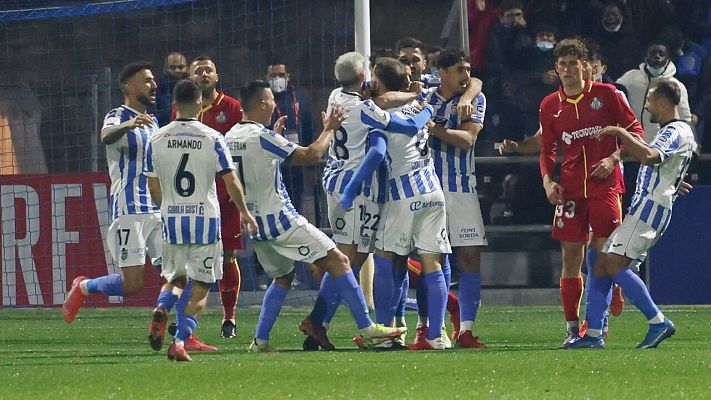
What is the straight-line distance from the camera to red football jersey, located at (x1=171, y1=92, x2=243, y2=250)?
1134 centimetres

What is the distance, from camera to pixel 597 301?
381 inches

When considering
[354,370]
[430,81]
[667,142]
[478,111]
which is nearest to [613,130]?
[667,142]

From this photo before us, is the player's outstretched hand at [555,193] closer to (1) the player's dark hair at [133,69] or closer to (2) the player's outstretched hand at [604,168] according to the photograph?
(2) the player's outstretched hand at [604,168]

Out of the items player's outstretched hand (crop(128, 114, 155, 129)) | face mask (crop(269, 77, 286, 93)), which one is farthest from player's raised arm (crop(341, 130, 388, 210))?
face mask (crop(269, 77, 286, 93))

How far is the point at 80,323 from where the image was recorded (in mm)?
12594

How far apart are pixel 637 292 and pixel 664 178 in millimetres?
732

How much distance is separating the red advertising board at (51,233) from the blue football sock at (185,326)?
5.55 metres

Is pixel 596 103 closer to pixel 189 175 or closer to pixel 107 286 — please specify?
pixel 189 175

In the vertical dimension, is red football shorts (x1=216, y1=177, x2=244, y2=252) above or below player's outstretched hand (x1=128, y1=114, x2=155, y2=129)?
below

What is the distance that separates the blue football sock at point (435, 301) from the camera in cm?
955

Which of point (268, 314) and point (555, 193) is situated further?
point (555, 193)

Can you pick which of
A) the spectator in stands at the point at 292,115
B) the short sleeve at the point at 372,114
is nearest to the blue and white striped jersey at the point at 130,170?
the short sleeve at the point at 372,114

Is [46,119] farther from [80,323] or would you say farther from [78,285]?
[78,285]

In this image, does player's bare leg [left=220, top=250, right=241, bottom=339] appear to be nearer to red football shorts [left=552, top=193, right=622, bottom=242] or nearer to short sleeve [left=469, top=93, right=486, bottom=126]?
short sleeve [left=469, top=93, right=486, bottom=126]
